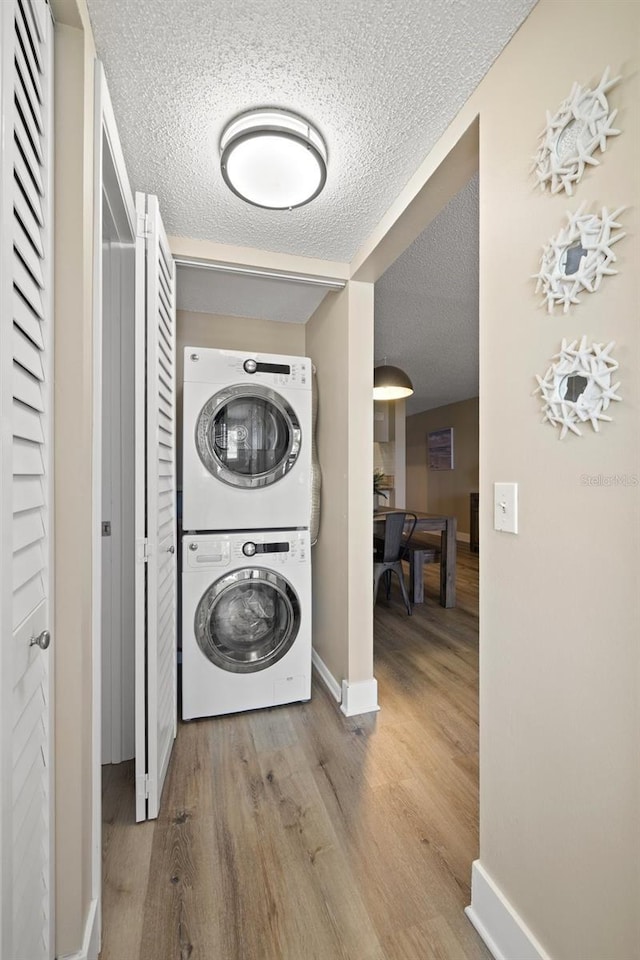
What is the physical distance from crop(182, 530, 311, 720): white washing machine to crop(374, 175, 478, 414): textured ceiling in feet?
5.17

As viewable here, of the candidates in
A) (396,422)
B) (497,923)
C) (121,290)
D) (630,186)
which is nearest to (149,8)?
(121,290)

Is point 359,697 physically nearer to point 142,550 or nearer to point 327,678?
point 327,678

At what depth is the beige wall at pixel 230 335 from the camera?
8.87 ft

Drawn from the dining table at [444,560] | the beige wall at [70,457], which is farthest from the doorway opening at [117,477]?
the dining table at [444,560]

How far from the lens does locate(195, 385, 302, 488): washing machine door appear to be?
2.09m

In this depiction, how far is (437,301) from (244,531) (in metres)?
1.96

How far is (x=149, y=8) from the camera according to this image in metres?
0.96

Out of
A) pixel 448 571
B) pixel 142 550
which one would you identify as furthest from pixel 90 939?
pixel 448 571

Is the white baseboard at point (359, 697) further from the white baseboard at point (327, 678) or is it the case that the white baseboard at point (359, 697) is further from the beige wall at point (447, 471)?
the beige wall at point (447, 471)

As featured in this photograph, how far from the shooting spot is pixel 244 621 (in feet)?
7.20

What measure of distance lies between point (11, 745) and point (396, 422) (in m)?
6.14

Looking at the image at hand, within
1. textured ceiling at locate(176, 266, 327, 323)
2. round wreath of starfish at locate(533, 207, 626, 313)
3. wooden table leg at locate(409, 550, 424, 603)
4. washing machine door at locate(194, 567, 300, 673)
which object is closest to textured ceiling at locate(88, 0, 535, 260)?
round wreath of starfish at locate(533, 207, 626, 313)

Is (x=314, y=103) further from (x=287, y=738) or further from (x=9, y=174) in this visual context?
(x=287, y=738)

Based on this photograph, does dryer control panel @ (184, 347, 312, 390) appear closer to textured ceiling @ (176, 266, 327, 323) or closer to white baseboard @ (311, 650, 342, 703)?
textured ceiling @ (176, 266, 327, 323)
